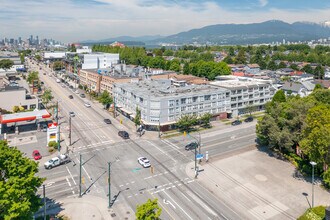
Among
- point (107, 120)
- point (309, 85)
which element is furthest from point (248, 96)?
point (107, 120)

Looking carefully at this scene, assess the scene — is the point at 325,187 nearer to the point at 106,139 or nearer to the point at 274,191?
the point at 274,191

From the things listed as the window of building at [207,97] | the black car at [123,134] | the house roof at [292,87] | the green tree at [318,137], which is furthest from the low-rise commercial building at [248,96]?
the green tree at [318,137]

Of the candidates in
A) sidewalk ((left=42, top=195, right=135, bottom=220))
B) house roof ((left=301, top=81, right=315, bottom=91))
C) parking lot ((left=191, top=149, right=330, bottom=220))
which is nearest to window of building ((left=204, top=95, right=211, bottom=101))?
parking lot ((left=191, top=149, right=330, bottom=220))

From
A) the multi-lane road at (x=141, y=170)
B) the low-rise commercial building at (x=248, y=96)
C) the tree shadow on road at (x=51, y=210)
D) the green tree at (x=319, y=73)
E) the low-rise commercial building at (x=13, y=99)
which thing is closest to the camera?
the tree shadow on road at (x=51, y=210)

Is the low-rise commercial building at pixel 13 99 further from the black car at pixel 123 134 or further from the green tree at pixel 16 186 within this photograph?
the green tree at pixel 16 186

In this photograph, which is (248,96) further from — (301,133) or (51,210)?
(51,210)

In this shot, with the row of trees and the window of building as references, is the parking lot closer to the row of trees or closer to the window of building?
the row of trees
